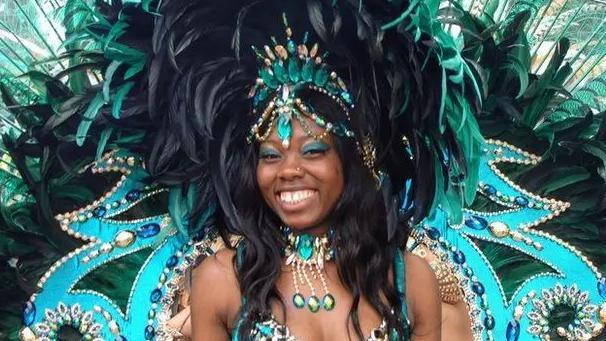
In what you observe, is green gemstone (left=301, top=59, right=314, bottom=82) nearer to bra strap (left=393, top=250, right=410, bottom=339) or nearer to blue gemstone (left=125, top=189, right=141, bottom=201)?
bra strap (left=393, top=250, right=410, bottom=339)

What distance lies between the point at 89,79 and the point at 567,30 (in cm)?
150

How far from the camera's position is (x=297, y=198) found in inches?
109

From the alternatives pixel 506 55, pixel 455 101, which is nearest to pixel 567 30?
pixel 506 55

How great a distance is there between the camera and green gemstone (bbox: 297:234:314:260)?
2.93m

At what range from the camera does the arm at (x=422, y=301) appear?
118 inches

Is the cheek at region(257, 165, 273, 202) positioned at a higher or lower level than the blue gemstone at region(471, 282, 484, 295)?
higher

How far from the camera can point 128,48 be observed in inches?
113

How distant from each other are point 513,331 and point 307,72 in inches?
44.5

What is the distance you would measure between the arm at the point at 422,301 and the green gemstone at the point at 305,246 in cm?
29

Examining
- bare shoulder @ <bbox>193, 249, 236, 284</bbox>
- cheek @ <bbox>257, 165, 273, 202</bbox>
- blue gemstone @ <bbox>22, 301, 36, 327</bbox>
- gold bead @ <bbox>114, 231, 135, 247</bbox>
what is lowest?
blue gemstone @ <bbox>22, 301, 36, 327</bbox>

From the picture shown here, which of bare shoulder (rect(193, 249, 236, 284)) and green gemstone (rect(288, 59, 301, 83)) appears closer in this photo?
green gemstone (rect(288, 59, 301, 83))

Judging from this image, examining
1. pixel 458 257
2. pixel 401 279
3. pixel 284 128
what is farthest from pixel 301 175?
pixel 458 257

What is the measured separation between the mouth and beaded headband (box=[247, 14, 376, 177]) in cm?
16

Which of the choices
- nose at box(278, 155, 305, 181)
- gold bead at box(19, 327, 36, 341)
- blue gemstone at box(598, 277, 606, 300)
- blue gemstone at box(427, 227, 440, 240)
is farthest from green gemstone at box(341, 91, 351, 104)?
gold bead at box(19, 327, 36, 341)
